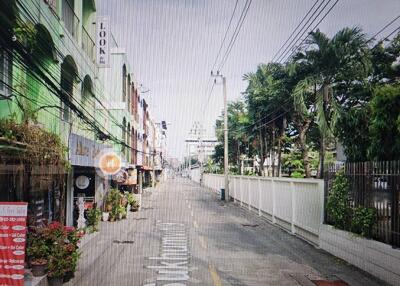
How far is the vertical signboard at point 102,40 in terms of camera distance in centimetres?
1661

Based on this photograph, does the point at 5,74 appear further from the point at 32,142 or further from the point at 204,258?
the point at 204,258

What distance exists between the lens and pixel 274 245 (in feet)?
40.2

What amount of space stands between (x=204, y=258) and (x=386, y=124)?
544 centimetres

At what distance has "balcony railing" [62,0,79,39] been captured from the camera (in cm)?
1423

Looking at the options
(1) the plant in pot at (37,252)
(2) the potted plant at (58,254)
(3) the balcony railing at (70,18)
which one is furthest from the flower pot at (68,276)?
(3) the balcony railing at (70,18)

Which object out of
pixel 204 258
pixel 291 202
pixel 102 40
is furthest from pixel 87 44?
pixel 204 258

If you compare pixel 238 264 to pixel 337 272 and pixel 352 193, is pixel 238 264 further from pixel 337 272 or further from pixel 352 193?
pixel 352 193

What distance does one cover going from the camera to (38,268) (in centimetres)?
729

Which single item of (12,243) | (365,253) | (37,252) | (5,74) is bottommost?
(365,253)

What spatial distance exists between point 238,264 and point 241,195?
57.6 ft

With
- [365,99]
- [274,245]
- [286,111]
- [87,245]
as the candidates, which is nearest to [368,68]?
[365,99]

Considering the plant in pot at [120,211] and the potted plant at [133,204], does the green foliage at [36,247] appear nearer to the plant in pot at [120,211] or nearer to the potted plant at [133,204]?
the plant in pot at [120,211]

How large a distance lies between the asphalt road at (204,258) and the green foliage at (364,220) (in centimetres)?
89

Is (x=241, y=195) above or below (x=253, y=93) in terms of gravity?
→ below
